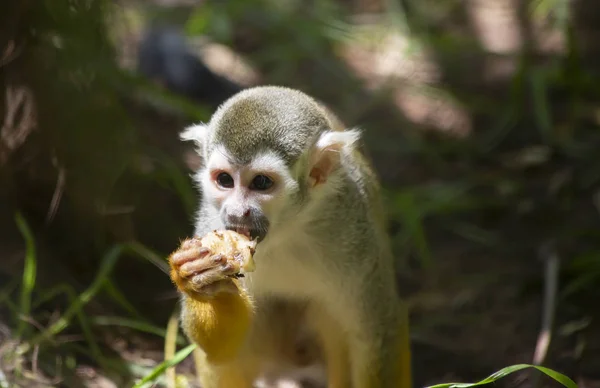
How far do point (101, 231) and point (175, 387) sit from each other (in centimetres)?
108

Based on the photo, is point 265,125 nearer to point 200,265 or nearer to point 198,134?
point 198,134

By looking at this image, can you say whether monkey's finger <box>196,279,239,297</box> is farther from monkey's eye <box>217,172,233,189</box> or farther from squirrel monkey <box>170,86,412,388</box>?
monkey's eye <box>217,172,233,189</box>

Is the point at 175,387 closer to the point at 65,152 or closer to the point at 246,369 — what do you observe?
the point at 246,369

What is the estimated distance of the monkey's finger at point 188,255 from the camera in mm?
2643

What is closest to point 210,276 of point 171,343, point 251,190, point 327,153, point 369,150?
point 251,190

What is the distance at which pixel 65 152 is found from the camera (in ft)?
12.8

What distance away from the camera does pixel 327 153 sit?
2.96 meters

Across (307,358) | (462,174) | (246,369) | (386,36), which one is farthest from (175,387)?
(386,36)

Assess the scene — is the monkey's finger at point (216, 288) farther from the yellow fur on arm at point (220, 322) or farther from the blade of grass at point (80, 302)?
the blade of grass at point (80, 302)

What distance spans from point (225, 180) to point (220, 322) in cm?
53

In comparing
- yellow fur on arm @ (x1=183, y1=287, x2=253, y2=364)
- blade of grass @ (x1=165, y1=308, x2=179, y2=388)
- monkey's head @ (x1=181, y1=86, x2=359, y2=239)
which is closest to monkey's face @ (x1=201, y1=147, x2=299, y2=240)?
monkey's head @ (x1=181, y1=86, x2=359, y2=239)

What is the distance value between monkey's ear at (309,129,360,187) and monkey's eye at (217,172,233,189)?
34 centimetres

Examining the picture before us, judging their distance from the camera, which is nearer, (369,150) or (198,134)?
(198,134)

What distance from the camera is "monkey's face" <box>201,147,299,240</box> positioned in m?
2.68
